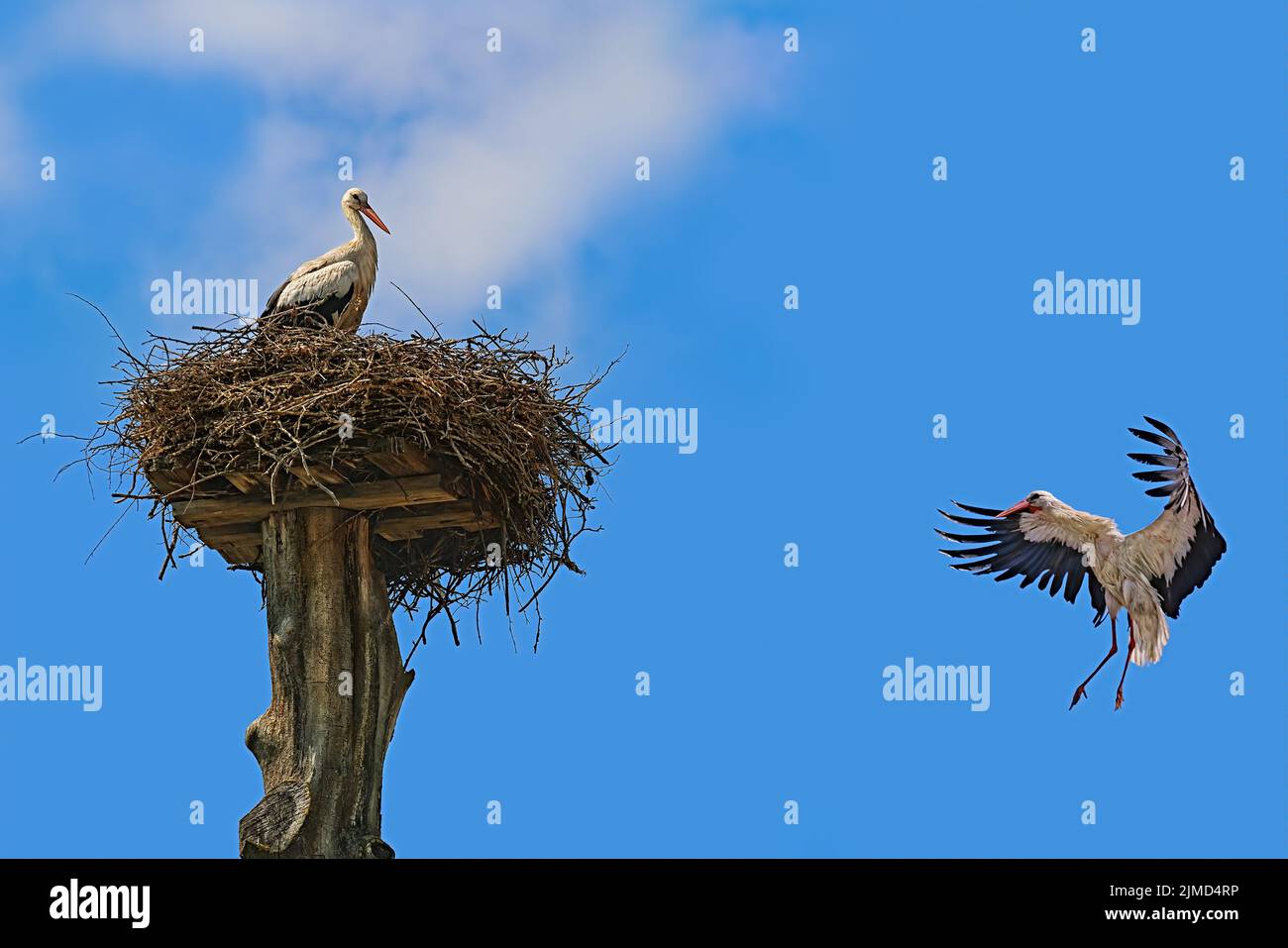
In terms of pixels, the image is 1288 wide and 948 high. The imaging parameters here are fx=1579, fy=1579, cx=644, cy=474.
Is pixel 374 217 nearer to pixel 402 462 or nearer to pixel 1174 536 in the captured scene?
pixel 402 462

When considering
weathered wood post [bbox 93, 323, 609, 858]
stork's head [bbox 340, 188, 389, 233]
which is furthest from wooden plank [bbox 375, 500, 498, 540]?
stork's head [bbox 340, 188, 389, 233]

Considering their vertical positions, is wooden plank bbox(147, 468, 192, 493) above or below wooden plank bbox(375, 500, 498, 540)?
above

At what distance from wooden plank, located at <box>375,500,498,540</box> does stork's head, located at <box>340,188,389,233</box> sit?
Result: 2991 mm

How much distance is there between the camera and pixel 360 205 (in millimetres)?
11641

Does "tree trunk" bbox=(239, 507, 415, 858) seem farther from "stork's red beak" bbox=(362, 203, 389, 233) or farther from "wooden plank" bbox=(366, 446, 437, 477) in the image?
"stork's red beak" bbox=(362, 203, 389, 233)

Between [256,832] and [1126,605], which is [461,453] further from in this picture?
[1126,605]

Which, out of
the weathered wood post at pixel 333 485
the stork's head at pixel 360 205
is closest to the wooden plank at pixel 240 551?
the weathered wood post at pixel 333 485

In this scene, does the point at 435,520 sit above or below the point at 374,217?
below

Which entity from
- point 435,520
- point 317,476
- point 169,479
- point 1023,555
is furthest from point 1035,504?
point 169,479

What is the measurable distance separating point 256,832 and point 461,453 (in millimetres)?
2338

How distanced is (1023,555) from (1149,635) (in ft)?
3.51

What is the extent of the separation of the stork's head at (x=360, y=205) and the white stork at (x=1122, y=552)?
467 centimetres

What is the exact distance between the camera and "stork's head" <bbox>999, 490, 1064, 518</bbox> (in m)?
10.7

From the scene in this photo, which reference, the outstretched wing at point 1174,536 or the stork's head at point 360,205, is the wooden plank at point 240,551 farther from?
the outstretched wing at point 1174,536
